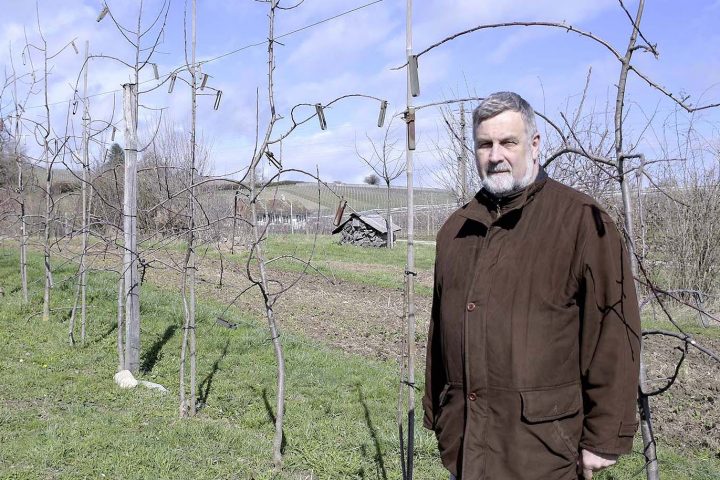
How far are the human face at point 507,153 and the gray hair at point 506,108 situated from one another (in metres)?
0.01

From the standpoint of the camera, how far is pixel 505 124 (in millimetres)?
1945

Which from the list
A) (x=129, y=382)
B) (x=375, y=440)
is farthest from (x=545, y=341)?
(x=129, y=382)

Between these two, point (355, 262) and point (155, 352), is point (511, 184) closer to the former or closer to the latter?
point (155, 352)

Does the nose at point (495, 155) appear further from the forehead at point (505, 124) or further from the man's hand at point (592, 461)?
the man's hand at point (592, 461)

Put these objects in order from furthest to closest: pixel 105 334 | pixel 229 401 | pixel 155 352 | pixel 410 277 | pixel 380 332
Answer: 1. pixel 380 332
2. pixel 105 334
3. pixel 155 352
4. pixel 229 401
5. pixel 410 277

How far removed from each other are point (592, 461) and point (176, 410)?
364cm

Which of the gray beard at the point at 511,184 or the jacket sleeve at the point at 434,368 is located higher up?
the gray beard at the point at 511,184

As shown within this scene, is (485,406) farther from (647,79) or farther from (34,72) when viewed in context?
(34,72)

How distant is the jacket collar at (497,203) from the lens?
6.45 ft

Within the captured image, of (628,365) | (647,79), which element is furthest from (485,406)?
(647,79)

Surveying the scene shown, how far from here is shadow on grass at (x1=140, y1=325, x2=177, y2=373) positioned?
5864mm

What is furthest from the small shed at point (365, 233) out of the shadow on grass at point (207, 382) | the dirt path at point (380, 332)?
the shadow on grass at point (207, 382)

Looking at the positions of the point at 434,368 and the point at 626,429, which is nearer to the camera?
the point at 626,429

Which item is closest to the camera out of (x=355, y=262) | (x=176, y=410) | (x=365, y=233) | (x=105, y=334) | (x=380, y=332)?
(x=176, y=410)
